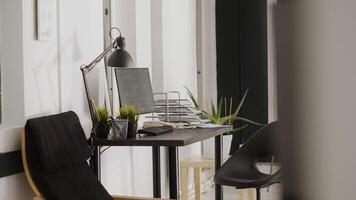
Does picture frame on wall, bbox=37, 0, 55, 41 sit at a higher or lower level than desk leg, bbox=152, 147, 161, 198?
higher

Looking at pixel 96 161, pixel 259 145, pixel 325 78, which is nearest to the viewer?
pixel 325 78

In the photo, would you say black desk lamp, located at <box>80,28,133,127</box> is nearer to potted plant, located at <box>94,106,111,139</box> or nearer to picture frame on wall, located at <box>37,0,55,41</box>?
potted plant, located at <box>94,106,111,139</box>

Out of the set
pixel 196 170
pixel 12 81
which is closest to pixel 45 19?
pixel 12 81

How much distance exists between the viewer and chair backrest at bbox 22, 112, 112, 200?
2082 mm

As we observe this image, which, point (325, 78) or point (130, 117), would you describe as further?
point (130, 117)

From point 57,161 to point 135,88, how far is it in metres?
1.04

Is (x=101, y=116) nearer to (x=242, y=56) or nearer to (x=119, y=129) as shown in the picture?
(x=119, y=129)

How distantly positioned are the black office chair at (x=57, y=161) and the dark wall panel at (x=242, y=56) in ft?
10.5

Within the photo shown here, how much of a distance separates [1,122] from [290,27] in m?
2.03

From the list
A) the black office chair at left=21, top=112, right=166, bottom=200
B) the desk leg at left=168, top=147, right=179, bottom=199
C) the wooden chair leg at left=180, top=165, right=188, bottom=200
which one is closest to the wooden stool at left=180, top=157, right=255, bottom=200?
the wooden chair leg at left=180, top=165, right=188, bottom=200

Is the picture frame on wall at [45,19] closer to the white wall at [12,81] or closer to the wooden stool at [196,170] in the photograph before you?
the white wall at [12,81]

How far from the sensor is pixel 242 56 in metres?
5.39

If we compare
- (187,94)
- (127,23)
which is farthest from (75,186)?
(187,94)

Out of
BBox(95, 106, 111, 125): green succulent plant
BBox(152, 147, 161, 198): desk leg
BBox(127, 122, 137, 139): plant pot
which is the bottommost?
BBox(152, 147, 161, 198): desk leg
